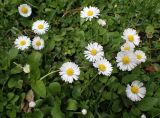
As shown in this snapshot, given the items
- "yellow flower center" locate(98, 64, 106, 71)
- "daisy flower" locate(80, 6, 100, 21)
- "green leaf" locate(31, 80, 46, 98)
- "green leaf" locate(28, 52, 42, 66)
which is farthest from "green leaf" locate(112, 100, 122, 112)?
"daisy flower" locate(80, 6, 100, 21)

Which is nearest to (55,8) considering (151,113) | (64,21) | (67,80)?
(64,21)

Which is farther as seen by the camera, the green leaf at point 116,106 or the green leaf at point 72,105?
the green leaf at point 116,106

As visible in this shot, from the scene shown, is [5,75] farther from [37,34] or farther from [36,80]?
[37,34]

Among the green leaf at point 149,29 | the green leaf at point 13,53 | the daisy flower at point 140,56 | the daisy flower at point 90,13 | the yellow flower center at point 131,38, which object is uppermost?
the daisy flower at point 90,13

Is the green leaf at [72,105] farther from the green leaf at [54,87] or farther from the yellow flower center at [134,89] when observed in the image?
the yellow flower center at [134,89]

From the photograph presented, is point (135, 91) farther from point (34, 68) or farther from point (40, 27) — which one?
point (40, 27)

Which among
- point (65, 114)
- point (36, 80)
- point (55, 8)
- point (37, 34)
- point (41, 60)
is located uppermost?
point (55, 8)

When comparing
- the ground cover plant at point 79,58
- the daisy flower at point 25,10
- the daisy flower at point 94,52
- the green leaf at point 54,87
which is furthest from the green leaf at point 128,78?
the daisy flower at point 25,10
